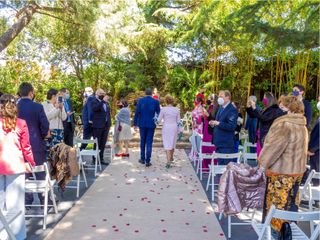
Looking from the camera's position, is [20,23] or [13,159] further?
[20,23]

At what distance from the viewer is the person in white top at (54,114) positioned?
17.3 feet

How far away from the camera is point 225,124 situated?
212 inches

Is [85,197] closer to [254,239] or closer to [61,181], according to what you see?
[61,181]

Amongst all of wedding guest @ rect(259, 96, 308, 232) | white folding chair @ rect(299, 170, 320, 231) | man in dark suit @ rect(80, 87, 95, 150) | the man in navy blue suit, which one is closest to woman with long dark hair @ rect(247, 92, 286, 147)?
white folding chair @ rect(299, 170, 320, 231)

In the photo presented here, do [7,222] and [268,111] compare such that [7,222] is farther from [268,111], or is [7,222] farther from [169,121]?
[169,121]

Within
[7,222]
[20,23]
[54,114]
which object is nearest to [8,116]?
[7,222]

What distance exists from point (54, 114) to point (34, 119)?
101cm

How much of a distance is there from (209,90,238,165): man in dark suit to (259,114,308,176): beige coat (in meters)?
1.90

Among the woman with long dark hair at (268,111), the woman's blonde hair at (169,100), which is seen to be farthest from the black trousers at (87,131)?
the woman with long dark hair at (268,111)

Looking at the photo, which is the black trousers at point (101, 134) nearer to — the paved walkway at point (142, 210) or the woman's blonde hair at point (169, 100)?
the paved walkway at point (142, 210)

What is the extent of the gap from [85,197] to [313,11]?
4.02m

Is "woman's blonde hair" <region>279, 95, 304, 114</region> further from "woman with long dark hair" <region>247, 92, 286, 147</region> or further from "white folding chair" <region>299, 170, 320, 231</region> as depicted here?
"woman with long dark hair" <region>247, 92, 286, 147</region>

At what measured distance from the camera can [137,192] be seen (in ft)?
18.4

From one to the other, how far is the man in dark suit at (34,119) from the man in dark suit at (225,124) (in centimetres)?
236
